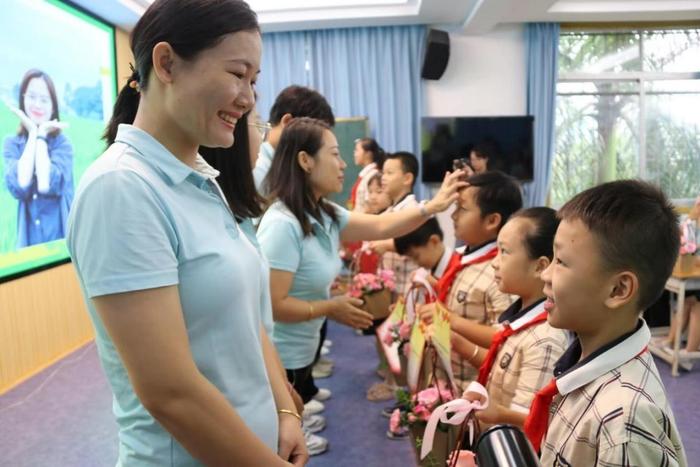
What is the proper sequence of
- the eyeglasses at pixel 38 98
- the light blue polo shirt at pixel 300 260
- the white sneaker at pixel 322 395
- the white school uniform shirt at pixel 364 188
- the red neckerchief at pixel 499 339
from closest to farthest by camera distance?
1. the red neckerchief at pixel 499 339
2. the light blue polo shirt at pixel 300 260
3. the white sneaker at pixel 322 395
4. the eyeglasses at pixel 38 98
5. the white school uniform shirt at pixel 364 188

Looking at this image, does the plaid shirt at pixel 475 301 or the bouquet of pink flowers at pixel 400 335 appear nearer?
the plaid shirt at pixel 475 301

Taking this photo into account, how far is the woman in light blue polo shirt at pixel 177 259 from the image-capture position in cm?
75

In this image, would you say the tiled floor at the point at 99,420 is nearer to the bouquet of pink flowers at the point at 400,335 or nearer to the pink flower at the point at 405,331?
the bouquet of pink flowers at the point at 400,335

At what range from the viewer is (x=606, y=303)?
3.34 ft

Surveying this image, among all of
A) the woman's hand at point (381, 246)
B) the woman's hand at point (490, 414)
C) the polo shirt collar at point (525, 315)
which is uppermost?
the polo shirt collar at point (525, 315)

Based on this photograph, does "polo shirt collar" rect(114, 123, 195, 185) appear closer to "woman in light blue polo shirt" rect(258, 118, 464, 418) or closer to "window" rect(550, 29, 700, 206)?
"woman in light blue polo shirt" rect(258, 118, 464, 418)

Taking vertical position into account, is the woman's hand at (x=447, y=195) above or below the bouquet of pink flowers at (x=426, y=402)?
above

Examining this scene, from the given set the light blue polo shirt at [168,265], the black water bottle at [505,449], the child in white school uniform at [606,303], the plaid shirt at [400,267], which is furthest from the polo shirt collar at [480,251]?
the black water bottle at [505,449]

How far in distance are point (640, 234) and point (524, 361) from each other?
0.57 m

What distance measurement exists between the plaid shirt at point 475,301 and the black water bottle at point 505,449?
4.46ft

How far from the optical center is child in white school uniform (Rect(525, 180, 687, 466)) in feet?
3.10

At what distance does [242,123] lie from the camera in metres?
1.23

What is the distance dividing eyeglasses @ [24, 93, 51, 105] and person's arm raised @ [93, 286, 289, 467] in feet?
12.0

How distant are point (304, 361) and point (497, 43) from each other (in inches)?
202
